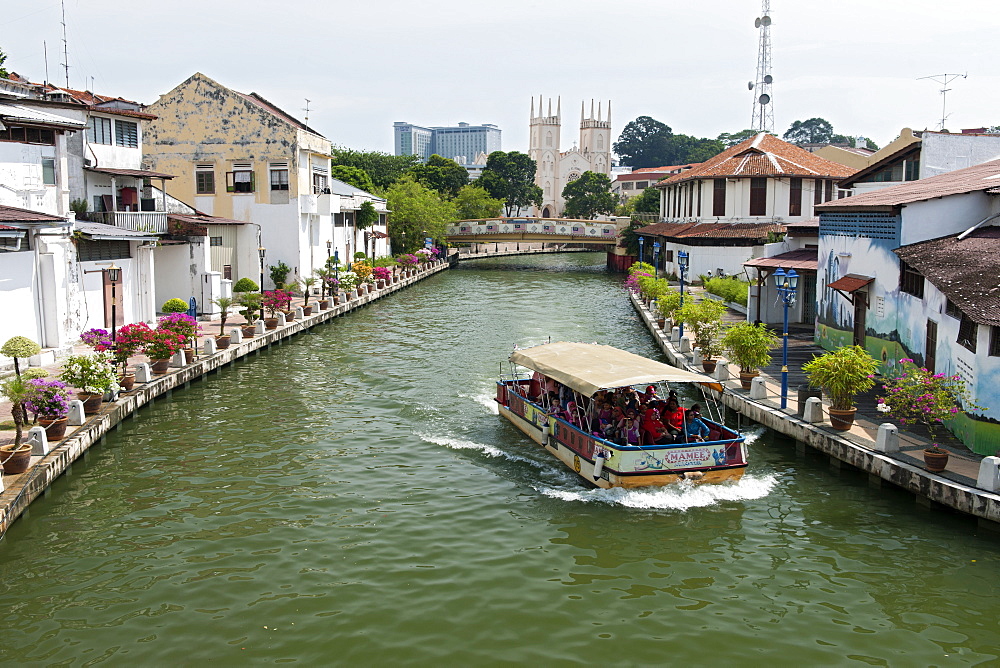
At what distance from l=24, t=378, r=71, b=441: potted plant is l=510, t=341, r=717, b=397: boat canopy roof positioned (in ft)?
33.6

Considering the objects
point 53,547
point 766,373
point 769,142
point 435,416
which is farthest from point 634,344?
point 769,142

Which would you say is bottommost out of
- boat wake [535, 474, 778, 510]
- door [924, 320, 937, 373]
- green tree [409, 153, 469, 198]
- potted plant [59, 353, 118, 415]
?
boat wake [535, 474, 778, 510]

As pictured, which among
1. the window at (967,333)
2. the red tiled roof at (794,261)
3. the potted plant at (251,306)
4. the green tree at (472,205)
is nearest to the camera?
the window at (967,333)

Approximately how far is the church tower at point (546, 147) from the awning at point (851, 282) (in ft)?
470

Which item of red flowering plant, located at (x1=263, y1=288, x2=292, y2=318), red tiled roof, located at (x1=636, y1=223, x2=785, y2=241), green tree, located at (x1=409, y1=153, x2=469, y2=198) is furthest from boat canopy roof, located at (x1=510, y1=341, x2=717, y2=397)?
green tree, located at (x1=409, y1=153, x2=469, y2=198)

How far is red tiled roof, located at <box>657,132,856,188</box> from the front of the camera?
57.0 metres

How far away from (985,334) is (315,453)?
14.1 m

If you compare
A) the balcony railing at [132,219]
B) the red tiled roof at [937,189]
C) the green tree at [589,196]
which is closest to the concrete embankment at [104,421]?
the balcony railing at [132,219]

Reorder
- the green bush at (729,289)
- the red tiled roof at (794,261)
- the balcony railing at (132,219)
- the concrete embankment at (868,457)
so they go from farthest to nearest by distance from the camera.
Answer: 1. the green bush at (729,289)
2. the balcony railing at (132,219)
3. the red tiled roof at (794,261)
4. the concrete embankment at (868,457)

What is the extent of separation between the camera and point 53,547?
14.2 m

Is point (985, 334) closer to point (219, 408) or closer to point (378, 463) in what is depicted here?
point (378, 463)

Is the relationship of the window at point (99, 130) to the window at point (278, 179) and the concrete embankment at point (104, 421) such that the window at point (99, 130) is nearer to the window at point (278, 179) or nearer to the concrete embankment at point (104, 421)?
the concrete embankment at point (104, 421)

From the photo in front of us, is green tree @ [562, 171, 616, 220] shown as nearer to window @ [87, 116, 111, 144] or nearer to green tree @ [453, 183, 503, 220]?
green tree @ [453, 183, 503, 220]

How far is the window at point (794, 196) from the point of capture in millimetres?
56938
